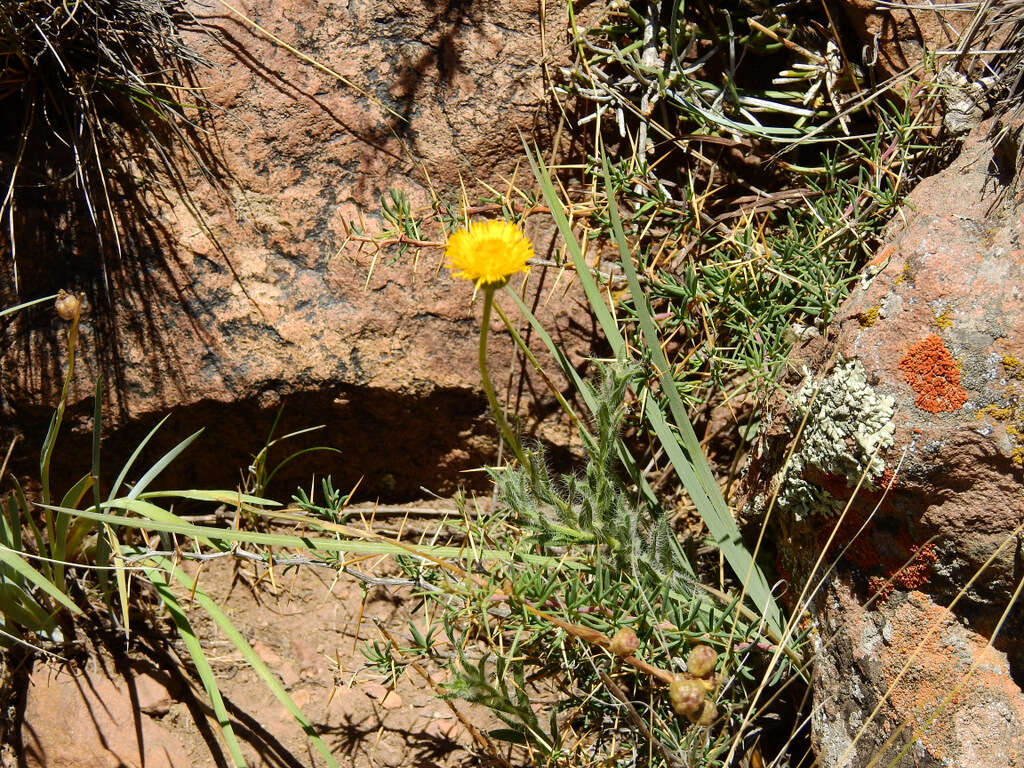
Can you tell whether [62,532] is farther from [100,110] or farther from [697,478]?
[697,478]

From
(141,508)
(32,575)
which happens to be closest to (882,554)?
(141,508)

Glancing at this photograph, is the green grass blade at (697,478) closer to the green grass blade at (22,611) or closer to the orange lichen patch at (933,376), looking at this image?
the orange lichen patch at (933,376)

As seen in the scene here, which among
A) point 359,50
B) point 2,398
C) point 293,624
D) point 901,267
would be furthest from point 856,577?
point 2,398

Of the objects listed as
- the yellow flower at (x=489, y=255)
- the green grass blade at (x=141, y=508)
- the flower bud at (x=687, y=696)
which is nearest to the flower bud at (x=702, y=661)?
the flower bud at (x=687, y=696)

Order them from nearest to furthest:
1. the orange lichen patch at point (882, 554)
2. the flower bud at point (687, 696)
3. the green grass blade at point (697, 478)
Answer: the flower bud at point (687, 696), the orange lichen patch at point (882, 554), the green grass blade at point (697, 478)


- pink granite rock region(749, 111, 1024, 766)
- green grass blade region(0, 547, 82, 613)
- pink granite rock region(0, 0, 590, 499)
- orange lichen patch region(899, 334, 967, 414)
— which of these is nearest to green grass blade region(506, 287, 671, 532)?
pink granite rock region(0, 0, 590, 499)

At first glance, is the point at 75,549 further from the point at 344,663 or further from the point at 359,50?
the point at 359,50
